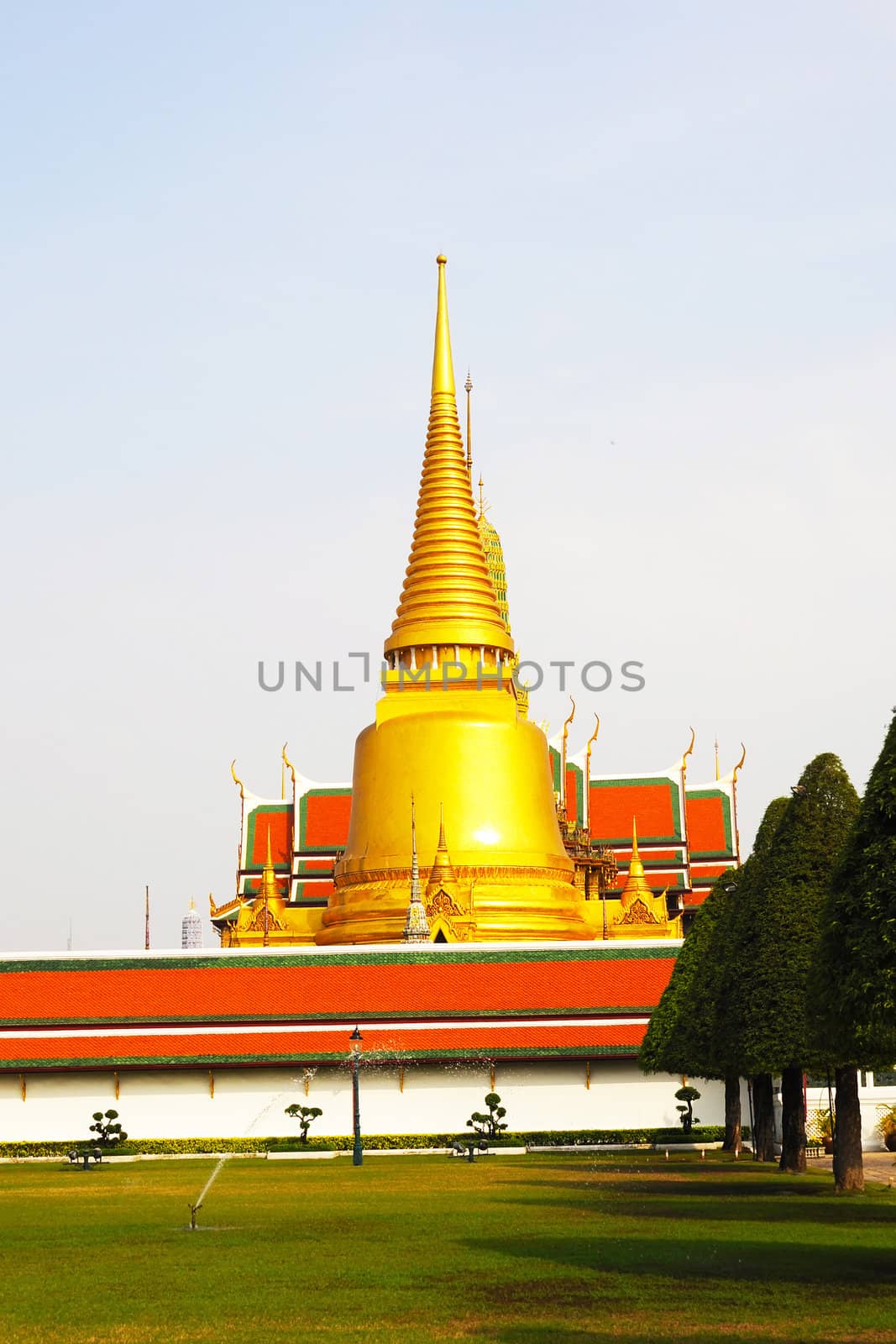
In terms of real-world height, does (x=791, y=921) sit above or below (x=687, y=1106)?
above

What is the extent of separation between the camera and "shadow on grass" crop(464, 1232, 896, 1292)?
15.0m

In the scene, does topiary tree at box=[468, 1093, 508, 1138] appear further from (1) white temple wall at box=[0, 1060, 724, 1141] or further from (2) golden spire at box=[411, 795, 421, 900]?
(2) golden spire at box=[411, 795, 421, 900]

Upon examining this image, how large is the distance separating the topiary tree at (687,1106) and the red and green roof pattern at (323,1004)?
5.16ft

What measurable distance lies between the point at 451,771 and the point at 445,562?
275 inches

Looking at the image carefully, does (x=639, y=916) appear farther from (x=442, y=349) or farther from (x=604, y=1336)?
(x=604, y=1336)

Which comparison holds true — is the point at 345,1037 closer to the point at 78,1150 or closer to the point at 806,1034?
the point at 78,1150

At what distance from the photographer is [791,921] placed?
2722 cm

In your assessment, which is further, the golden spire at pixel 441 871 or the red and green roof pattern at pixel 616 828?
the red and green roof pattern at pixel 616 828

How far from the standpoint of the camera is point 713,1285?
14.4m

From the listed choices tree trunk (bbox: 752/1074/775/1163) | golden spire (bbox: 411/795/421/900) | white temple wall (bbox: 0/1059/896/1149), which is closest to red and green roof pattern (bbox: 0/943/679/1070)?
white temple wall (bbox: 0/1059/896/1149)

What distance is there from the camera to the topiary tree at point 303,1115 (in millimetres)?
38156

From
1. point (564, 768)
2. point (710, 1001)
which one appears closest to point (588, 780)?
point (564, 768)

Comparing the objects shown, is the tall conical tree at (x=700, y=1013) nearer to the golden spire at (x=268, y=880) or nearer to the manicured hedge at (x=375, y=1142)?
the manicured hedge at (x=375, y=1142)

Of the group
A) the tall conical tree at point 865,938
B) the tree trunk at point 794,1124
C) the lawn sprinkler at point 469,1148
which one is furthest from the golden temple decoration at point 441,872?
the tall conical tree at point 865,938
